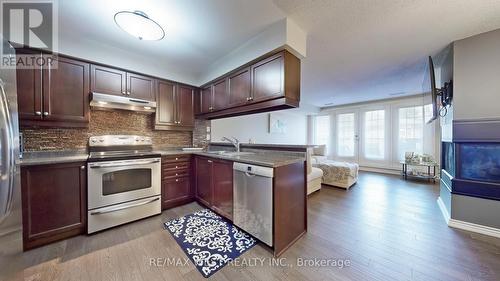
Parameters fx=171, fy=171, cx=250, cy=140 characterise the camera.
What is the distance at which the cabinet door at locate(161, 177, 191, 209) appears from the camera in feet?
8.87

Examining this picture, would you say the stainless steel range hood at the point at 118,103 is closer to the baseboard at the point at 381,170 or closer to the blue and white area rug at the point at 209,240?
the blue and white area rug at the point at 209,240

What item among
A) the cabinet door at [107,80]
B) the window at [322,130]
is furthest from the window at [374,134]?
the cabinet door at [107,80]

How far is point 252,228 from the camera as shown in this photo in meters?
1.90

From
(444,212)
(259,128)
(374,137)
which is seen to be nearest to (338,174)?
(444,212)

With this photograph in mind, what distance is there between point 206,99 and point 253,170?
2.09 meters

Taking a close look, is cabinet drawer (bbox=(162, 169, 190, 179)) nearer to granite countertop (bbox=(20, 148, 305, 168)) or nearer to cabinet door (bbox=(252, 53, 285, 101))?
granite countertop (bbox=(20, 148, 305, 168))

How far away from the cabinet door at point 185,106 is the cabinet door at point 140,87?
47 centimetres

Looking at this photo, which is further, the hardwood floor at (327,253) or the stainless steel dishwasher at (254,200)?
the stainless steel dishwasher at (254,200)

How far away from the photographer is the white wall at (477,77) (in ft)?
6.77

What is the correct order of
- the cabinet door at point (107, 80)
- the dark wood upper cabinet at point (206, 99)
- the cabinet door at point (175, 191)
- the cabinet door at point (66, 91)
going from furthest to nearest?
the dark wood upper cabinet at point (206, 99), the cabinet door at point (175, 191), the cabinet door at point (107, 80), the cabinet door at point (66, 91)

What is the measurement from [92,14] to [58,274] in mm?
2504

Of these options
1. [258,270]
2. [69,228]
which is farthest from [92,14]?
[258,270]

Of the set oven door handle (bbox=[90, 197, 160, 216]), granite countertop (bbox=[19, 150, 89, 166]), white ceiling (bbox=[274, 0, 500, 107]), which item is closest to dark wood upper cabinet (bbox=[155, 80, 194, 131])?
granite countertop (bbox=[19, 150, 89, 166])

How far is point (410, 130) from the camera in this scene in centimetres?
529
